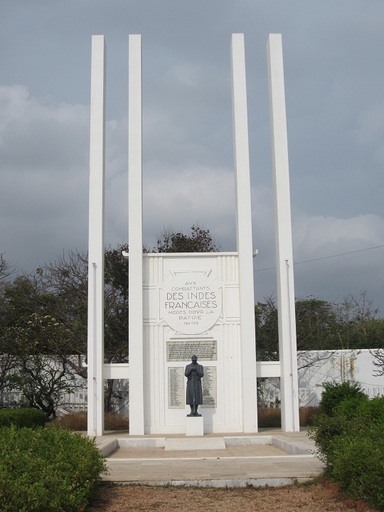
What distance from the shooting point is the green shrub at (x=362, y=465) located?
21.7ft

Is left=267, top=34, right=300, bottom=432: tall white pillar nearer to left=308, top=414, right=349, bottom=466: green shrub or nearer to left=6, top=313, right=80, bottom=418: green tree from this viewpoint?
left=308, top=414, right=349, bottom=466: green shrub

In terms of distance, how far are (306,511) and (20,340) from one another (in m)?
16.7

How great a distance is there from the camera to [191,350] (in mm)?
17422

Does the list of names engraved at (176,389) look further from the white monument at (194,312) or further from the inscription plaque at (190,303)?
the inscription plaque at (190,303)

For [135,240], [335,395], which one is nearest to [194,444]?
[335,395]

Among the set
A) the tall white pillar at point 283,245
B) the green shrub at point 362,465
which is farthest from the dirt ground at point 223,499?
the tall white pillar at point 283,245

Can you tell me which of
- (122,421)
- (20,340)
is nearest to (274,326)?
(122,421)

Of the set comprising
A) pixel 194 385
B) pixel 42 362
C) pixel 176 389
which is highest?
pixel 42 362

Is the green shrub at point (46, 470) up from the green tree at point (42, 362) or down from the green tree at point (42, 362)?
down

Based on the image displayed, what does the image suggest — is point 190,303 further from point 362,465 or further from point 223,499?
point 362,465

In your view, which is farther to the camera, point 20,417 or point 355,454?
point 20,417

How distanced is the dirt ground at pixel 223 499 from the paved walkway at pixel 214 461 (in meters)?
0.29

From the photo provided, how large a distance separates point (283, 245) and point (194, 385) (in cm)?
431

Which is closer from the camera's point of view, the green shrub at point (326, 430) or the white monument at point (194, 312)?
the green shrub at point (326, 430)
